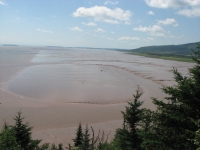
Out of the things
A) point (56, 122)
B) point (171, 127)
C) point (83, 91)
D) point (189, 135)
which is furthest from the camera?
point (83, 91)

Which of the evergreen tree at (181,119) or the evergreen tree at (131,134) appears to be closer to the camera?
the evergreen tree at (181,119)

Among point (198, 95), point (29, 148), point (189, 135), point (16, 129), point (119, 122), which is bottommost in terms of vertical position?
point (119, 122)

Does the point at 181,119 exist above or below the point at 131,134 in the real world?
above

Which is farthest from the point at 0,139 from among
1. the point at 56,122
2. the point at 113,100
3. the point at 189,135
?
the point at 113,100

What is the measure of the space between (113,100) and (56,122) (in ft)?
38.7

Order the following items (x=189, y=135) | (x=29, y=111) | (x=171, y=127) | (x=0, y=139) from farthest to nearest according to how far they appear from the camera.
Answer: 1. (x=29, y=111)
2. (x=0, y=139)
3. (x=171, y=127)
4. (x=189, y=135)

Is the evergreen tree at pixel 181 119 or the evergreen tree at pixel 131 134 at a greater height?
the evergreen tree at pixel 181 119

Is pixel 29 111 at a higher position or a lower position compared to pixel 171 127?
lower

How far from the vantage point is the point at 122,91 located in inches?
1444

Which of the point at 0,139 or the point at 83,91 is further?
the point at 83,91

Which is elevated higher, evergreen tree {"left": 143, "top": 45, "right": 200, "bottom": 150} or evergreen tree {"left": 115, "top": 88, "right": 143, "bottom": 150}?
evergreen tree {"left": 143, "top": 45, "right": 200, "bottom": 150}

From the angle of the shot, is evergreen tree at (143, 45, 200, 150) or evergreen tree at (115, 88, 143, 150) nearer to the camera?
evergreen tree at (143, 45, 200, 150)

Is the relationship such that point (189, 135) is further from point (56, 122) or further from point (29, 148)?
point (56, 122)

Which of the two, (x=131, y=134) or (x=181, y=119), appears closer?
(x=181, y=119)
